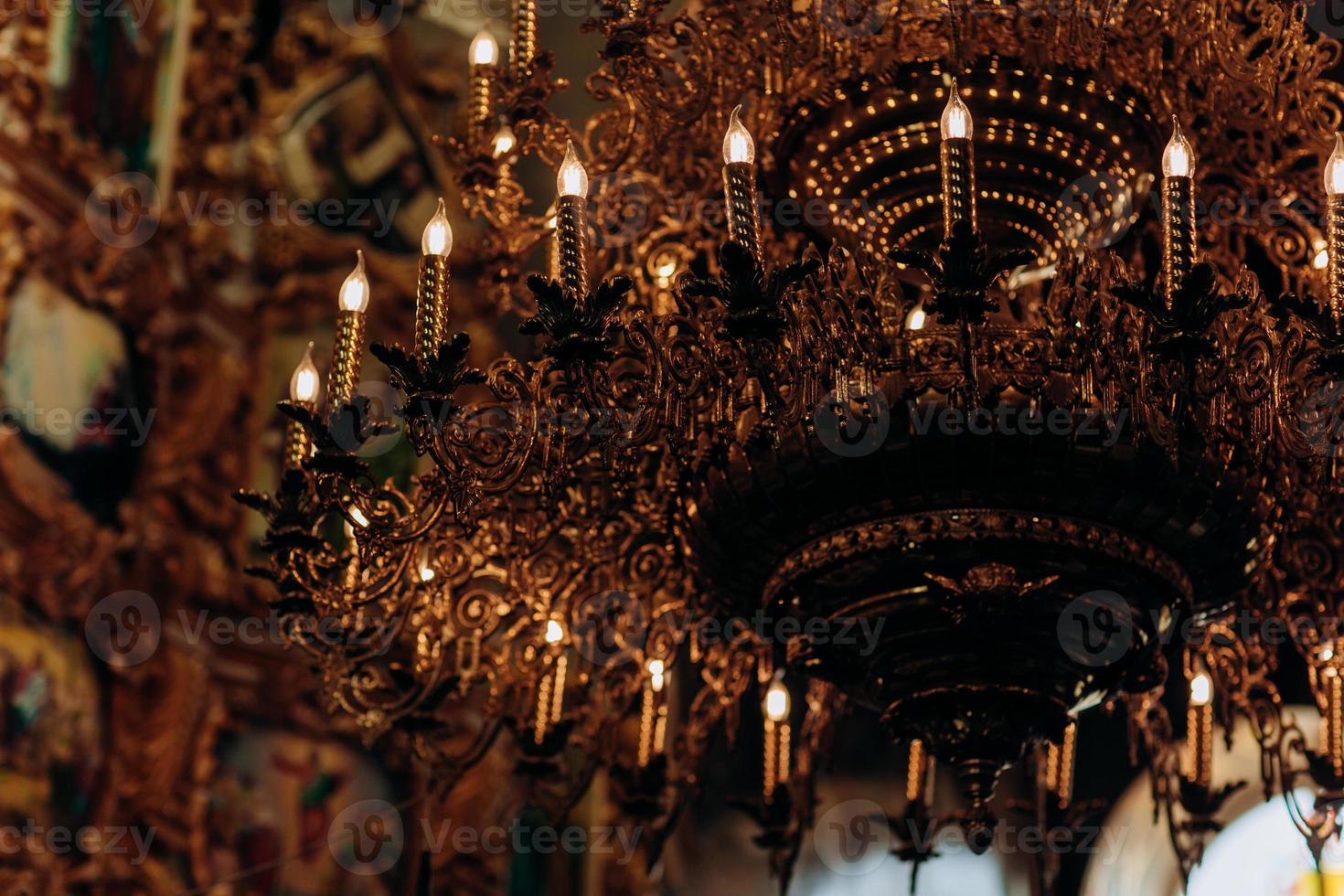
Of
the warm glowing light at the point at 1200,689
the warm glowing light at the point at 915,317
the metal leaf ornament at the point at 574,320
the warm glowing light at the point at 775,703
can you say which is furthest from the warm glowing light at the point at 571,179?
the warm glowing light at the point at 1200,689

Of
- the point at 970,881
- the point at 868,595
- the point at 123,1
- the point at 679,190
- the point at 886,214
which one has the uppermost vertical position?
the point at 123,1

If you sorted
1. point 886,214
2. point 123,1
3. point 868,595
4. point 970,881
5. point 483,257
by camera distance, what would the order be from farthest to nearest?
point 970,881, point 123,1, point 483,257, point 886,214, point 868,595

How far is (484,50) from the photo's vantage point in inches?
133

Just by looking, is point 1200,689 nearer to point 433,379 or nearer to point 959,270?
point 959,270

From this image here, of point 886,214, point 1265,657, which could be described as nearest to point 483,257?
point 886,214

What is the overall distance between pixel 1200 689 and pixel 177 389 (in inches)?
157

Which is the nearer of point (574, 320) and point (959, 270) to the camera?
point (959, 270)

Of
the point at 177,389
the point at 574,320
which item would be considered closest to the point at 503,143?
the point at 574,320

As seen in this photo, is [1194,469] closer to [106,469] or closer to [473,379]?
[473,379]

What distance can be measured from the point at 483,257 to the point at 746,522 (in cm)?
102

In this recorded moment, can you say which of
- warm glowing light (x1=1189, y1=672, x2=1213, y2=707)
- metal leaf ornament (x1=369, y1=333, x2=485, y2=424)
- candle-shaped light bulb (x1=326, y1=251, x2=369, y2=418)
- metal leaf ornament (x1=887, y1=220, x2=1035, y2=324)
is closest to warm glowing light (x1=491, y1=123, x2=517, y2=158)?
candle-shaped light bulb (x1=326, y1=251, x2=369, y2=418)

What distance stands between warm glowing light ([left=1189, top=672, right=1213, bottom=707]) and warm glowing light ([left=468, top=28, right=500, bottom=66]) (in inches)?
84.4

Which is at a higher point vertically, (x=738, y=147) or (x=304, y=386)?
(x=738, y=147)

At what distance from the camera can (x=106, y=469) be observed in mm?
5594
